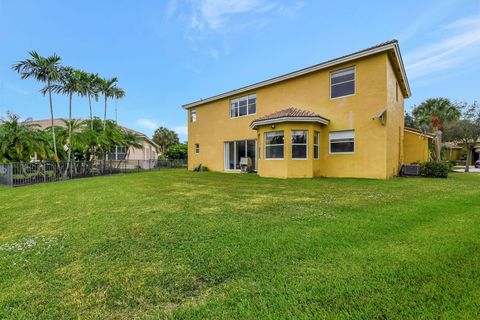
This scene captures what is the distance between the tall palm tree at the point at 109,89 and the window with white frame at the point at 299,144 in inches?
680

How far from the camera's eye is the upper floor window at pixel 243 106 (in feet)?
59.0

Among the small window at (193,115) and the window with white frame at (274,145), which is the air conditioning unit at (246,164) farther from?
the small window at (193,115)

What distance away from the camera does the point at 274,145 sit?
14.1m

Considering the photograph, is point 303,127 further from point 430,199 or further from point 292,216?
point 292,216

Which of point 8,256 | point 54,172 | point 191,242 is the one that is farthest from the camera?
point 54,172

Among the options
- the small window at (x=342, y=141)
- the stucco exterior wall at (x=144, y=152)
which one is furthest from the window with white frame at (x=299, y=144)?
the stucco exterior wall at (x=144, y=152)

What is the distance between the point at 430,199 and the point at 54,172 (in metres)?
20.6

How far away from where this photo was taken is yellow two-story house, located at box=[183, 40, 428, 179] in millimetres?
12234

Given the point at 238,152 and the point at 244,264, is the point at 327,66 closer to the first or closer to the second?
the point at 238,152

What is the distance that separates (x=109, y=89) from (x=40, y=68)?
7.31 meters

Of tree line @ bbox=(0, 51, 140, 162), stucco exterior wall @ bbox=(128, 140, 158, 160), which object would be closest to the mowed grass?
tree line @ bbox=(0, 51, 140, 162)

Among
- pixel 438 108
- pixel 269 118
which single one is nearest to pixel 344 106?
pixel 269 118

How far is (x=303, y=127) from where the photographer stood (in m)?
13.4

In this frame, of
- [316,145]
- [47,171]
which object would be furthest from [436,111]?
[47,171]
